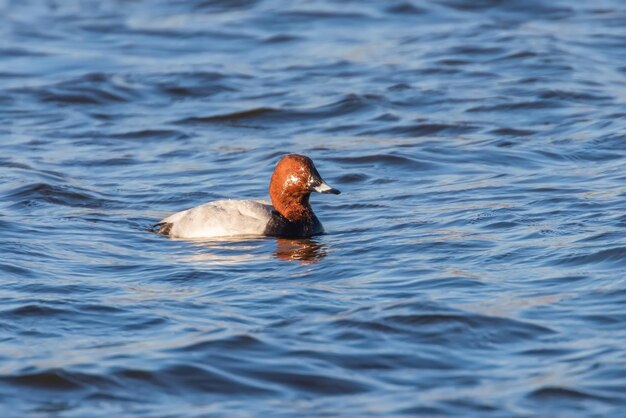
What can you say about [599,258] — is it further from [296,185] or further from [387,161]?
[387,161]

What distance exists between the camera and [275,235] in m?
11.1

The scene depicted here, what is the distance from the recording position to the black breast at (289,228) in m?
11.1

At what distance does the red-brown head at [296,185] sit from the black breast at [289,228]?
8 centimetres

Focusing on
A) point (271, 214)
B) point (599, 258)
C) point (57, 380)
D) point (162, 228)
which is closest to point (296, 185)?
point (271, 214)

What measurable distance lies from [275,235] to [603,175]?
349cm

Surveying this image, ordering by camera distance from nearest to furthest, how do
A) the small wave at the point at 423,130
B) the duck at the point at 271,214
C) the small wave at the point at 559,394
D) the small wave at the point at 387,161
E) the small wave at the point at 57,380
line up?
the small wave at the point at 559,394
the small wave at the point at 57,380
the duck at the point at 271,214
the small wave at the point at 387,161
the small wave at the point at 423,130

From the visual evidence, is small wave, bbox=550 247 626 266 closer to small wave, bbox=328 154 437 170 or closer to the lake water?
the lake water

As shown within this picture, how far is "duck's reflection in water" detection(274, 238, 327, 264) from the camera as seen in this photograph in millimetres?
10305

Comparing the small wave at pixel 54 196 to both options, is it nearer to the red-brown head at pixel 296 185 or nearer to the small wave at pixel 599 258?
the red-brown head at pixel 296 185

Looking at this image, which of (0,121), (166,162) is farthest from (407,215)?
(0,121)

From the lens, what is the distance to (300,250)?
10617mm

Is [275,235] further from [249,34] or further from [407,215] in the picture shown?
[249,34]

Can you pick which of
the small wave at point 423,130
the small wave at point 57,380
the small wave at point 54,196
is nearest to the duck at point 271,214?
the small wave at point 54,196

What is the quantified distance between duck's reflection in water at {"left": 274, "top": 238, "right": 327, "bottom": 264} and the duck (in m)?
0.16
